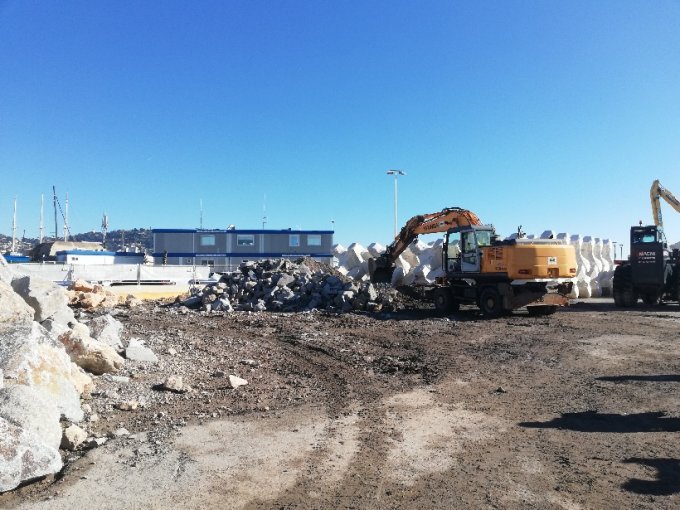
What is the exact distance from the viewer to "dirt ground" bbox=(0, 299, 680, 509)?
14.6 feet

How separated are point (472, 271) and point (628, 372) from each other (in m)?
7.63

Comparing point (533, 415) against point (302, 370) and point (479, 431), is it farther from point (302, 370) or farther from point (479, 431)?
point (302, 370)

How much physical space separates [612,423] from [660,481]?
1665 millimetres

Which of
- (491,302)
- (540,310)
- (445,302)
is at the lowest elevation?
(540,310)

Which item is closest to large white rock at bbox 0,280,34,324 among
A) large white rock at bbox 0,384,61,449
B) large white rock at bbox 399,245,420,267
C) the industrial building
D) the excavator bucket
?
large white rock at bbox 0,384,61,449

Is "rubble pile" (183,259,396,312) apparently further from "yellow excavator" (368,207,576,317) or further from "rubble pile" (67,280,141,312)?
"yellow excavator" (368,207,576,317)

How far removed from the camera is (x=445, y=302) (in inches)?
686

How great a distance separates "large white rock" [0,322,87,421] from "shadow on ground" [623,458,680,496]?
18.0 feet

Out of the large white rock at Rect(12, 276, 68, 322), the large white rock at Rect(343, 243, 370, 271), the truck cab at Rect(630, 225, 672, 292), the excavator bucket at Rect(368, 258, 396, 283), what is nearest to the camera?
the large white rock at Rect(12, 276, 68, 322)

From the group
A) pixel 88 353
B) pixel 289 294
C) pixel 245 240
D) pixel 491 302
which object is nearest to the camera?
pixel 88 353

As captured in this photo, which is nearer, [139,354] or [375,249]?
[139,354]

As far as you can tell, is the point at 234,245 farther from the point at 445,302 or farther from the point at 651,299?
the point at 651,299

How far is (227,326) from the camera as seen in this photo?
1455 centimetres

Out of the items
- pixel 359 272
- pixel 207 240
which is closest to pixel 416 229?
pixel 359 272
